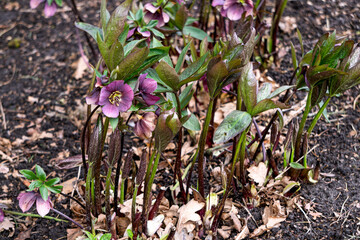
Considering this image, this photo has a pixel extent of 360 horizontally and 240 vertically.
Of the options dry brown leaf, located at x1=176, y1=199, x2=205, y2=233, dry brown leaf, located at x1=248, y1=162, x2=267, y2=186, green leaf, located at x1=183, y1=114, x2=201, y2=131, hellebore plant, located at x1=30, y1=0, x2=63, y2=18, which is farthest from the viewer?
hellebore plant, located at x1=30, y1=0, x2=63, y2=18

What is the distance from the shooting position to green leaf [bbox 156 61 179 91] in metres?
1.11

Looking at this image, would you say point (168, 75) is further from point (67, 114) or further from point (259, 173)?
point (67, 114)

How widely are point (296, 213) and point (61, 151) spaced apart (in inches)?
41.6

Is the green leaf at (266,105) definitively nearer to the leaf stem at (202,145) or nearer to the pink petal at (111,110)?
the leaf stem at (202,145)

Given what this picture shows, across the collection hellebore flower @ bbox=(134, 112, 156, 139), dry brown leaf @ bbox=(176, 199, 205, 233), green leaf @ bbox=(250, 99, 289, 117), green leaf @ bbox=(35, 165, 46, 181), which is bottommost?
dry brown leaf @ bbox=(176, 199, 205, 233)

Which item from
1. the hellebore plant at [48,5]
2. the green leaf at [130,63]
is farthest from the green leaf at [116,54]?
the hellebore plant at [48,5]

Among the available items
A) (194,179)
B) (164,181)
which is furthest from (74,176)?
(194,179)

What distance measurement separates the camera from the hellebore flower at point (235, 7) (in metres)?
1.57

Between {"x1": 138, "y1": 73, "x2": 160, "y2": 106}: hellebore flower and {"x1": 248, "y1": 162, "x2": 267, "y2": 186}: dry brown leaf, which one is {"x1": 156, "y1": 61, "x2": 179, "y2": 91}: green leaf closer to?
{"x1": 138, "y1": 73, "x2": 160, "y2": 106}: hellebore flower

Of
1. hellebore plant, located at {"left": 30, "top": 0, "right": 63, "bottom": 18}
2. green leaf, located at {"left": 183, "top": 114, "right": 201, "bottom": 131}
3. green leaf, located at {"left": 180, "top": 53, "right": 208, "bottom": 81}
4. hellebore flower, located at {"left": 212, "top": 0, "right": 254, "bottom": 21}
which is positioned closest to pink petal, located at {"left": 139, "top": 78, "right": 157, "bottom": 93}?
green leaf, located at {"left": 180, "top": 53, "right": 208, "bottom": 81}

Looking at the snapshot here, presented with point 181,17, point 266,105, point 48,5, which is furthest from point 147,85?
point 48,5

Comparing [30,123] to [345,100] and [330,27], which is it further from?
[330,27]

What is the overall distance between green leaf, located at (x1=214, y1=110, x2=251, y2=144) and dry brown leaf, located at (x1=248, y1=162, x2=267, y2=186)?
40 centimetres

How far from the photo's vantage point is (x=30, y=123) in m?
2.07
